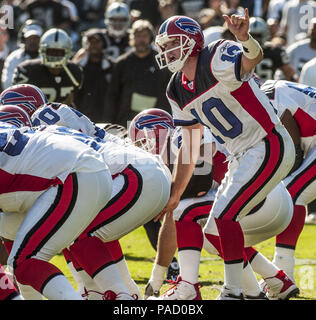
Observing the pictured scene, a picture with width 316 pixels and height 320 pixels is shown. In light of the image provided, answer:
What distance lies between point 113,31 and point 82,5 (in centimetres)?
333

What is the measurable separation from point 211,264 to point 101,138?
2.17 meters

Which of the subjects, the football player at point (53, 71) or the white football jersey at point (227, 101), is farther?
the football player at point (53, 71)

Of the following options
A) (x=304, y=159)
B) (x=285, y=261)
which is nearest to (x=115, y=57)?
(x=304, y=159)

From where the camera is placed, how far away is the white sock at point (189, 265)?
17.3ft

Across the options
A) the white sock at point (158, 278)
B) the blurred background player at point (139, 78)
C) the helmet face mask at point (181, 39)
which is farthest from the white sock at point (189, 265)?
the blurred background player at point (139, 78)

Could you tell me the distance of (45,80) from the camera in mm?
8188

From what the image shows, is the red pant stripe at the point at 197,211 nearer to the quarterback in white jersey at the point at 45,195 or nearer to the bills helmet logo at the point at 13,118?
the bills helmet logo at the point at 13,118

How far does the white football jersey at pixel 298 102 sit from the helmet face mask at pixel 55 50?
9.16 feet

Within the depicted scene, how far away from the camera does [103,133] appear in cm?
518

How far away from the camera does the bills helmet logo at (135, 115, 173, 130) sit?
5.64 m

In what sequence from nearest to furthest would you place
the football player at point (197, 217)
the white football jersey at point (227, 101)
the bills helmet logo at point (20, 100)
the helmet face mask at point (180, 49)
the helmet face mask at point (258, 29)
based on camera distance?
1. the white football jersey at point (227, 101)
2. the helmet face mask at point (180, 49)
3. the football player at point (197, 217)
4. the bills helmet logo at point (20, 100)
5. the helmet face mask at point (258, 29)

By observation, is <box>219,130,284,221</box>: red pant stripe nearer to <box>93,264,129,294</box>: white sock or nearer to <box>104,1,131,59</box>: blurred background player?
<box>93,264,129,294</box>: white sock
